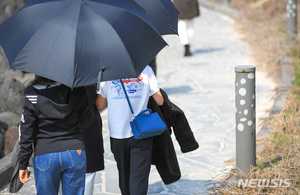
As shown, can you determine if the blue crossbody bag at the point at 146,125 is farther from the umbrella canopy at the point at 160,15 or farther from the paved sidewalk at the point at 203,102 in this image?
the paved sidewalk at the point at 203,102

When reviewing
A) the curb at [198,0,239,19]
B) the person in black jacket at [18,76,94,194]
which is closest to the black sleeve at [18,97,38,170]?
the person in black jacket at [18,76,94,194]

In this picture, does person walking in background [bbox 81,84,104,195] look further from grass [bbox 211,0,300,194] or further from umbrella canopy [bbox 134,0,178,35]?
grass [bbox 211,0,300,194]

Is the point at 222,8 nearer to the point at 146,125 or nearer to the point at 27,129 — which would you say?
the point at 146,125

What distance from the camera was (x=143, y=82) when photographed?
13.3ft

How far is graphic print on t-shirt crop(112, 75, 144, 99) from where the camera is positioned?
4.04 metres

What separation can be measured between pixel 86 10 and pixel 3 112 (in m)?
4.26

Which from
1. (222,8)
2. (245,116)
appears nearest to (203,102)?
(245,116)

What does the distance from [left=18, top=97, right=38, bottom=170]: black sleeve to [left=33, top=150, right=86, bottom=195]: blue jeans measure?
82 mm

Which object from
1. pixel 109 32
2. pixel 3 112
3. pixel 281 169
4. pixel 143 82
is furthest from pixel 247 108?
pixel 3 112

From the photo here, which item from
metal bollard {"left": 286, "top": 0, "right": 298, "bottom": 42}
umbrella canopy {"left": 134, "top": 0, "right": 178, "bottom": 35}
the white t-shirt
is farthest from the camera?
metal bollard {"left": 286, "top": 0, "right": 298, "bottom": 42}

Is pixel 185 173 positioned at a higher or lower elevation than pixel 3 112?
lower

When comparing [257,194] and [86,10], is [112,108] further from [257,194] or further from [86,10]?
[257,194]

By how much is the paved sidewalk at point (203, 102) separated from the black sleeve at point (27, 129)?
188 cm

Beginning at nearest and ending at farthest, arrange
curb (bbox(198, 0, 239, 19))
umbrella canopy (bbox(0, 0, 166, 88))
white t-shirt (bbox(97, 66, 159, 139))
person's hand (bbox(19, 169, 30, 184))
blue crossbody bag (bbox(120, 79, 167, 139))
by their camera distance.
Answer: umbrella canopy (bbox(0, 0, 166, 88)) → person's hand (bbox(19, 169, 30, 184)) → blue crossbody bag (bbox(120, 79, 167, 139)) → white t-shirt (bbox(97, 66, 159, 139)) → curb (bbox(198, 0, 239, 19))
